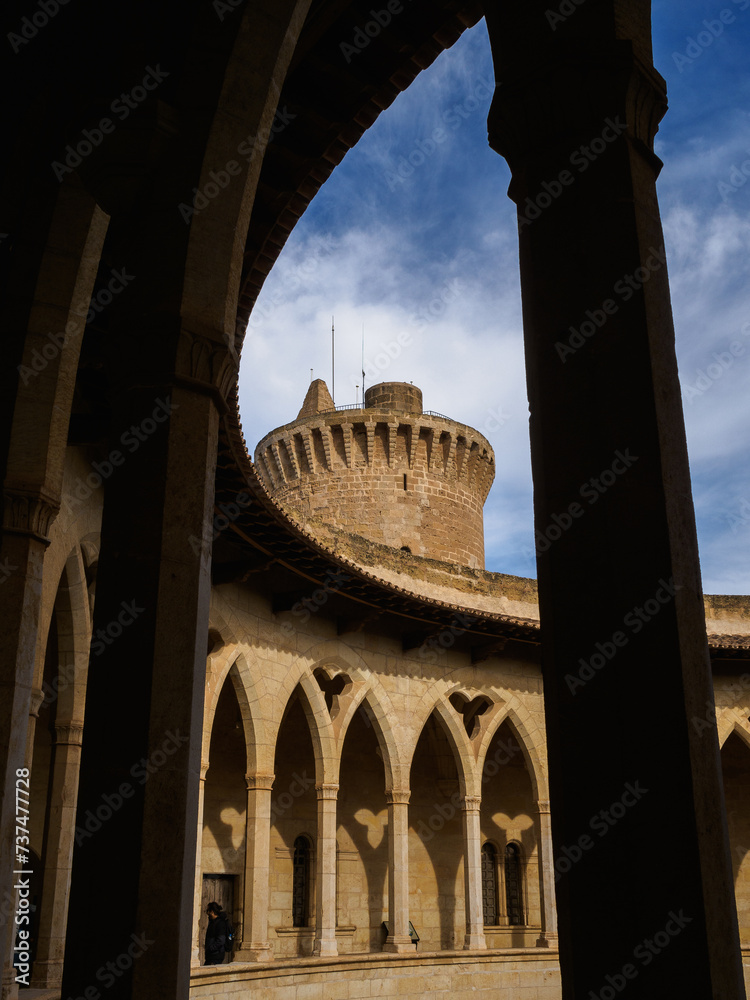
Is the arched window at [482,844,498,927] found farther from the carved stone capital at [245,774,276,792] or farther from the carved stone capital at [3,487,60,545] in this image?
the carved stone capital at [3,487,60,545]

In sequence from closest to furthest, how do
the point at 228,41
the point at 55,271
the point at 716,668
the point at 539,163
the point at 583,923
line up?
1. the point at 583,923
2. the point at 539,163
3. the point at 228,41
4. the point at 55,271
5. the point at 716,668

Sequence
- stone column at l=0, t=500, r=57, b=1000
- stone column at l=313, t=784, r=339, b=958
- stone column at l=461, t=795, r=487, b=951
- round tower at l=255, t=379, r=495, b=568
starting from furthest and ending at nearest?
round tower at l=255, t=379, r=495, b=568 < stone column at l=461, t=795, r=487, b=951 < stone column at l=313, t=784, r=339, b=958 < stone column at l=0, t=500, r=57, b=1000

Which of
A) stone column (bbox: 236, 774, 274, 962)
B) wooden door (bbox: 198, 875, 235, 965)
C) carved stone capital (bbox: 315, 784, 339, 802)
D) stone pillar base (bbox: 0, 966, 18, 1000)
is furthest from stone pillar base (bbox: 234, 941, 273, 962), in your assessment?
stone pillar base (bbox: 0, 966, 18, 1000)

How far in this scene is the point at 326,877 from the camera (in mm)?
16016

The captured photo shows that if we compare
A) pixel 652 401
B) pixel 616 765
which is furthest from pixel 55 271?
pixel 616 765

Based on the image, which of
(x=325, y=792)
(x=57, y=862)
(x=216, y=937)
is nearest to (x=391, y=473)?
(x=325, y=792)

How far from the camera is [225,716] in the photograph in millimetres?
18859

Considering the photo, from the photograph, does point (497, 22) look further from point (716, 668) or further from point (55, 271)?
point (716, 668)

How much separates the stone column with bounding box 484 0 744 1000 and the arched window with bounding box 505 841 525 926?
816 inches

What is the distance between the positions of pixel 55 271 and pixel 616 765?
513cm

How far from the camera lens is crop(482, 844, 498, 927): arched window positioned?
71.3 feet

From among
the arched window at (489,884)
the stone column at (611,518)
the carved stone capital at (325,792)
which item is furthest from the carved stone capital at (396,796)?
the stone column at (611,518)

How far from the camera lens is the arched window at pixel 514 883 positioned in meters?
21.9

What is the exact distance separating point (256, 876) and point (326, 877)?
6.13 feet
